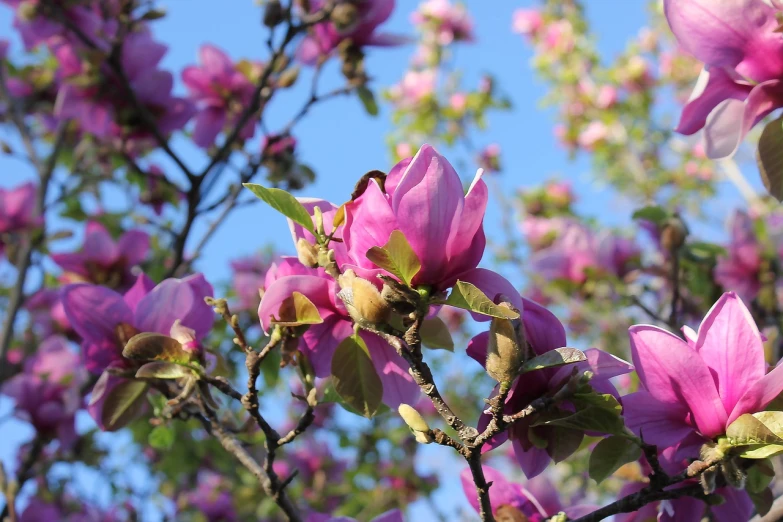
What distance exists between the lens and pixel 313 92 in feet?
7.47

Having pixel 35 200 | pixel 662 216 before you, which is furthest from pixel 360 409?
pixel 35 200

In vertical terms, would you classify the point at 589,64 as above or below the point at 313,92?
above

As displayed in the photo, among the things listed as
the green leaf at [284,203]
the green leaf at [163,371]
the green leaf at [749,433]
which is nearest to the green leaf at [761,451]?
the green leaf at [749,433]

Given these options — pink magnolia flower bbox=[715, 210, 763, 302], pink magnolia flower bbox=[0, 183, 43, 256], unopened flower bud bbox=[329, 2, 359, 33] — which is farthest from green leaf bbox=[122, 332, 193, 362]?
pink magnolia flower bbox=[0, 183, 43, 256]

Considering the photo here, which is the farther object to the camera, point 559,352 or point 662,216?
point 662,216

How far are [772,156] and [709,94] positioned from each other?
0.42 ft

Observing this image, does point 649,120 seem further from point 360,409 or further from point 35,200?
point 360,409

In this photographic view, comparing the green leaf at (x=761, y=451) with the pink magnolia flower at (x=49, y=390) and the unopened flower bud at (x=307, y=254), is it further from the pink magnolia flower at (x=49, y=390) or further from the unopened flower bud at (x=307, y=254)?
the pink magnolia flower at (x=49, y=390)

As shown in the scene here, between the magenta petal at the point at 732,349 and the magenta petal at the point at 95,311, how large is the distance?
2.77 feet

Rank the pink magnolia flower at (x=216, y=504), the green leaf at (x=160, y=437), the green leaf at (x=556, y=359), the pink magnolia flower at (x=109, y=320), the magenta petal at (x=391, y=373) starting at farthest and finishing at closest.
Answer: the pink magnolia flower at (x=216, y=504) < the green leaf at (x=160, y=437) < the pink magnolia flower at (x=109, y=320) < the magenta petal at (x=391, y=373) < the green leaf at (x=556, y=359)

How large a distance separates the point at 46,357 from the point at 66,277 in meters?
0.38

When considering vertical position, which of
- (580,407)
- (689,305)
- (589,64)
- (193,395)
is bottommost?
(580,407)

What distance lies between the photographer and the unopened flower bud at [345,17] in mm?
1936

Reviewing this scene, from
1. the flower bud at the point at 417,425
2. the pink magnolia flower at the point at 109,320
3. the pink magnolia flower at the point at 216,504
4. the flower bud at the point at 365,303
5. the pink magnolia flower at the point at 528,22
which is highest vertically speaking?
the pink magnolia flower at the point at 528,22
